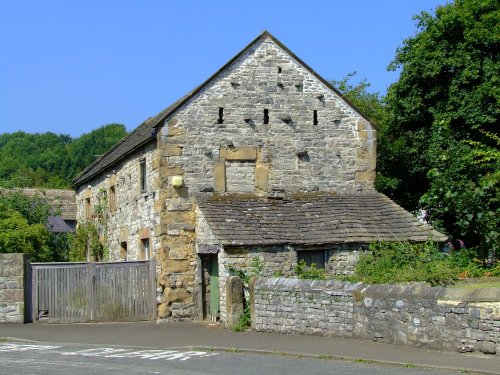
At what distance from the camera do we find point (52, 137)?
394 feet

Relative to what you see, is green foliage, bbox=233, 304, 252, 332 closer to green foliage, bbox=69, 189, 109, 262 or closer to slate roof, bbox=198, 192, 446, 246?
slate roof, bbox=198, 192, 446, 246

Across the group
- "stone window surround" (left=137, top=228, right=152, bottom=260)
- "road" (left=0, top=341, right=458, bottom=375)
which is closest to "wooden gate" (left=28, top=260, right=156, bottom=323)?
Result: "stone window surround" (left=137, top=228, right=152, bottom=260)

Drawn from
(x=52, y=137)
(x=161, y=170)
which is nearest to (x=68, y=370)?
(x=161, y=170)

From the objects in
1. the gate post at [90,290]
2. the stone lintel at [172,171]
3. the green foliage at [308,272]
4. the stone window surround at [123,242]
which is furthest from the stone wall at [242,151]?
the green foliage at [308,272]

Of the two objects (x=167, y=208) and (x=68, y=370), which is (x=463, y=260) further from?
(x=68, y=370)

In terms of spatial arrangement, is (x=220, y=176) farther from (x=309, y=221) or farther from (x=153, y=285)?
(x=153, y=285)

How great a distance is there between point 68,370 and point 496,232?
41.9 ft

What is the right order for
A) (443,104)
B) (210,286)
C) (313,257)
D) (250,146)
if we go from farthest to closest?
(443,104) < (250,146) < (210,286) < (313,257)

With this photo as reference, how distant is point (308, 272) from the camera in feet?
64.1

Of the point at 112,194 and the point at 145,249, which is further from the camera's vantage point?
the point at 112,194

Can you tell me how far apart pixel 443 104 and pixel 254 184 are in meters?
10.1

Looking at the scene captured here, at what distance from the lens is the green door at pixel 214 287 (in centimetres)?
2225

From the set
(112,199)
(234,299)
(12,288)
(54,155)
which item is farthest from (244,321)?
(54,155)

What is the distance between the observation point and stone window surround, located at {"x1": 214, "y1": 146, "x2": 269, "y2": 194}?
23641mm
